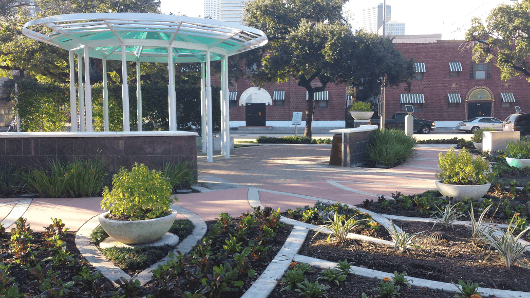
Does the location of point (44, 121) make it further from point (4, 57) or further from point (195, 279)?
point (195, 279)

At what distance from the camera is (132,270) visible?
4895mm

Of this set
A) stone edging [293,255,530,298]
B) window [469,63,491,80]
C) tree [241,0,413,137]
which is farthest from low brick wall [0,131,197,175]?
window [469,63,491,80]

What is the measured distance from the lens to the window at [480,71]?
44.9 m

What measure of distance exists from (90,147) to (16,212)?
230cm

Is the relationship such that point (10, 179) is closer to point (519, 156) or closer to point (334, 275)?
point (334, 275)

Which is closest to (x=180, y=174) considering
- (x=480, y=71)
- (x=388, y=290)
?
(x=388, y=290)

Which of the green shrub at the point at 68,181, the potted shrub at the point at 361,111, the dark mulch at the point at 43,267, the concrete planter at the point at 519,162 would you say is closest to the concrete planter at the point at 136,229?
the dark mulch at the point at 43,267

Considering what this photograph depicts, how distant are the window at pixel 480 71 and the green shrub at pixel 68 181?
44.0m

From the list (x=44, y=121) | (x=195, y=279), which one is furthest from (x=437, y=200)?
(x=44, y=121)

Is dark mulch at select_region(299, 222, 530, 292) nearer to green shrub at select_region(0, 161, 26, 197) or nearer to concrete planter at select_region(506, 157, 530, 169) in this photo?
green shrub at select_region(0, 161, 26, 197)

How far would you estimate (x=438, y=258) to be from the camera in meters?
5.28

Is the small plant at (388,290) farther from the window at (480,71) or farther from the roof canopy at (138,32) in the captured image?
the window at (480,71)

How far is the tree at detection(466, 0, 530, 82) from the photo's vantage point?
26.7 m

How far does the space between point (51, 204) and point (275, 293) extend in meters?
5.53
